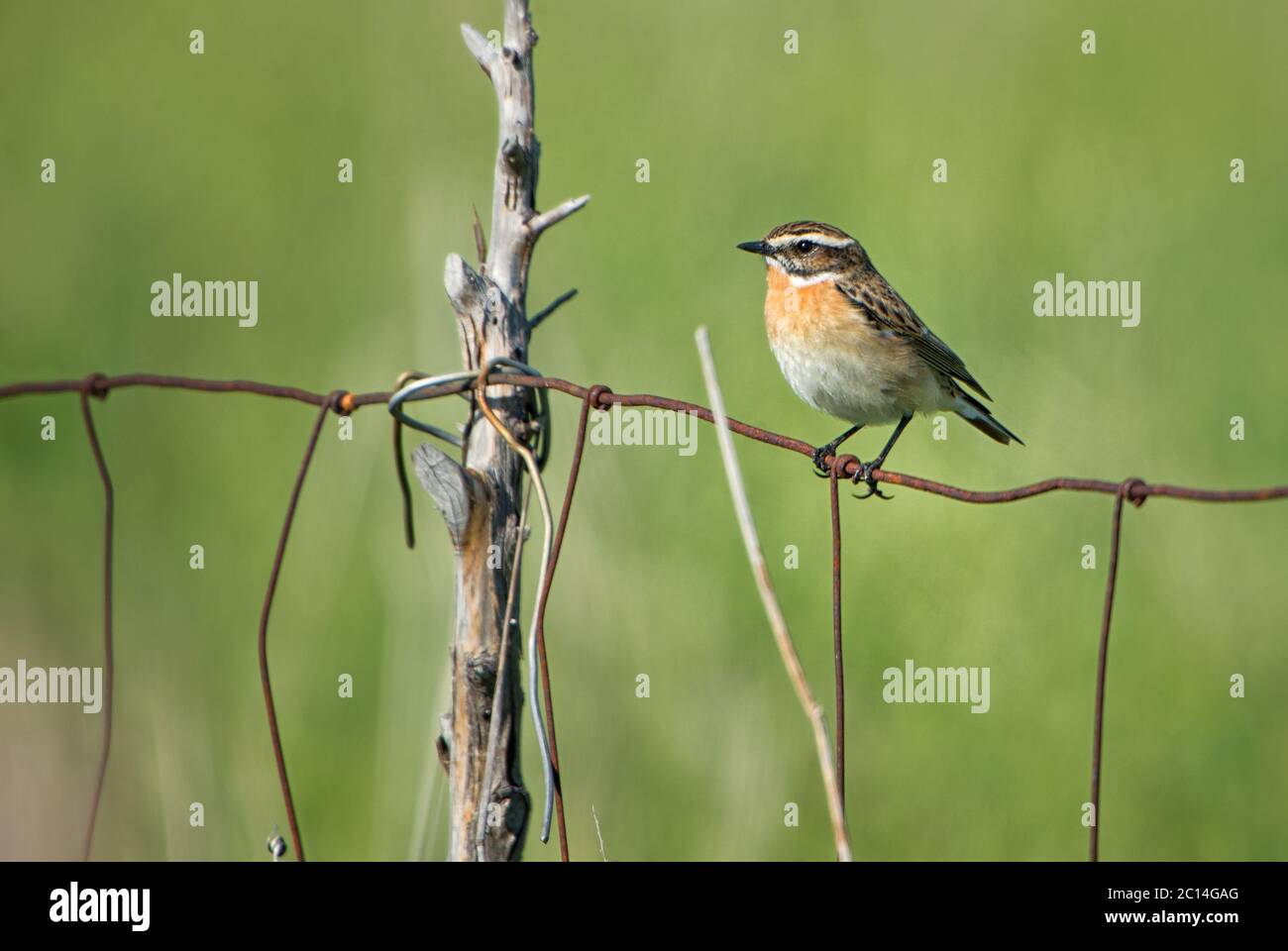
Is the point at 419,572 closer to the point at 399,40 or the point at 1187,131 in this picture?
the point at 399,40

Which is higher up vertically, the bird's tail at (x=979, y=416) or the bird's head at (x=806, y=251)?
the bird's head at (x=806, y=251)

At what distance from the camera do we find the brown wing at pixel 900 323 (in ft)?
18.7


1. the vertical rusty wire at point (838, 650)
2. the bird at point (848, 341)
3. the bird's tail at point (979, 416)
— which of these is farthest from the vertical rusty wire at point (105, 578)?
the bird's tail at point (979, 416)

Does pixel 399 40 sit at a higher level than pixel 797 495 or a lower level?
higher

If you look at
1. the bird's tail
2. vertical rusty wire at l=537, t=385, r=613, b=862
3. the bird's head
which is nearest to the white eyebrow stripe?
the bird's head

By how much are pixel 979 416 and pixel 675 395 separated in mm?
1803

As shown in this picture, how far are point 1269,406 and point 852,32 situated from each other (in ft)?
12.1

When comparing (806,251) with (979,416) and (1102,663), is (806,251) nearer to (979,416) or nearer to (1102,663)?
(979,416)

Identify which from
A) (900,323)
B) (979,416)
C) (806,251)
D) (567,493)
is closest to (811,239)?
(806,251)

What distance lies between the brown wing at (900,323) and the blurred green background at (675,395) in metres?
1.34

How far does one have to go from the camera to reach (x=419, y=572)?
5.79 m

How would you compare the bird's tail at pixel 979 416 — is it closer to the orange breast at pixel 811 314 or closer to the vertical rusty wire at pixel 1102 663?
the orange breast at pixel 811 314
